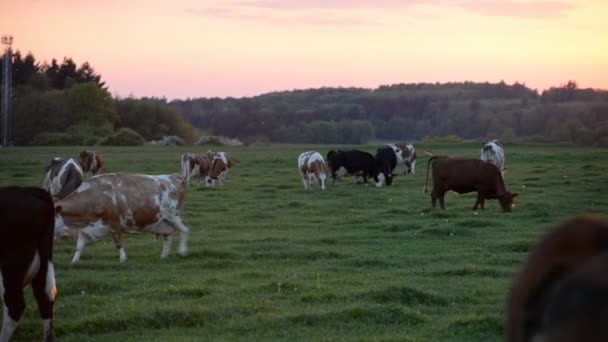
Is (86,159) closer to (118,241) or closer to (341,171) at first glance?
(341,171)

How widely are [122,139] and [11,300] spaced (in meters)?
77.9

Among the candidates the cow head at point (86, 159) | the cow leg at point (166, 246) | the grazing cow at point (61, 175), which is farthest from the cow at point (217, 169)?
the cow leg at point (166, 246)

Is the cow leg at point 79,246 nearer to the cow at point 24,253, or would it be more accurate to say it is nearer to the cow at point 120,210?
the cow at point 120,210

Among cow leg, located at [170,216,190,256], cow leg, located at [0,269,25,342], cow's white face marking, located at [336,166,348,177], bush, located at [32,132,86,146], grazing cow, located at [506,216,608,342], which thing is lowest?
bush, located at [32,132,86,146]

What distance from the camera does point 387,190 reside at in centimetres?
3197

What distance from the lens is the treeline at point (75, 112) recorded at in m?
87.5

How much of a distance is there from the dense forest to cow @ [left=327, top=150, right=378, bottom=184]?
5185cm

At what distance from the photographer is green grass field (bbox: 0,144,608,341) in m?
9.66

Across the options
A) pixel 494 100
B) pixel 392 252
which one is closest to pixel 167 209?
pixel 392 252

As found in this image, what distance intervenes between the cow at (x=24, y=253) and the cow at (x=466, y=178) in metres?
16.6

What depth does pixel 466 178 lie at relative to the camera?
2505cm

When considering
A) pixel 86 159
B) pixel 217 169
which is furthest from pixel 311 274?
pixel 86 159

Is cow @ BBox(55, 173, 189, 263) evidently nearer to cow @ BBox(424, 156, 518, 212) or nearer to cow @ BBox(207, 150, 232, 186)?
cow @ BBox(424, 156, 518, 212)

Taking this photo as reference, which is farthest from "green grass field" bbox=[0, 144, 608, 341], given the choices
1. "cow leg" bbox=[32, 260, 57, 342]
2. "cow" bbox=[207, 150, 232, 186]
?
"cow" bbox=[207, 150, 232, 186]
